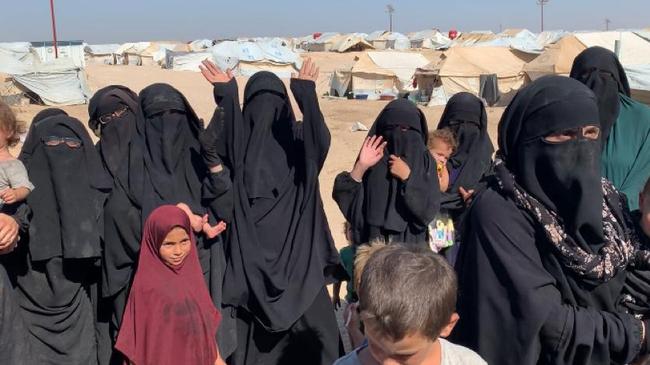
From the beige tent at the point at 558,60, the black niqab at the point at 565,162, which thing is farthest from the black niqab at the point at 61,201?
the beige tent at the point at 558,60

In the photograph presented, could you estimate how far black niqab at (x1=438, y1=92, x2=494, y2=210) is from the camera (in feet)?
12.6

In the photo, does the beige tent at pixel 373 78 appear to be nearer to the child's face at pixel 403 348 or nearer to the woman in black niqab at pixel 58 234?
the woman in black niqab at pixel 58 234

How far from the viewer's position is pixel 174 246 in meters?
2.89

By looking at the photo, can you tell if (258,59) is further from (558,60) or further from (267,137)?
(267,137)

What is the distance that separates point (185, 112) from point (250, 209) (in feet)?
1.93

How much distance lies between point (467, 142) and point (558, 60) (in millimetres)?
16559

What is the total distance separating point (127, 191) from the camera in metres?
3.09

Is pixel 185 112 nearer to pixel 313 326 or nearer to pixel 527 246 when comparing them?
pixel 313 326

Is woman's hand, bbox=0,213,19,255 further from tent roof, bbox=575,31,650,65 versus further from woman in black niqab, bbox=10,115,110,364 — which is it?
tent roof, bbox=575,31,650,65

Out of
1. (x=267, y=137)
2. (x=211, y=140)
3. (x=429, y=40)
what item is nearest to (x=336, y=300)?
(x=267, y=137)

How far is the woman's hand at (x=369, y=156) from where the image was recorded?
3242mm

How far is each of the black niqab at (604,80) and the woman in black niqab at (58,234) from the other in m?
2.28

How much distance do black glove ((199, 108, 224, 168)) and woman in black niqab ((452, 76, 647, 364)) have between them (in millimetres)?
1458

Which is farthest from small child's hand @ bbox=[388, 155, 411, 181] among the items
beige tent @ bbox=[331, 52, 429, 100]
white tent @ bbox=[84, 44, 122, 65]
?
white tent @ bbox=[84, 44, 122, 65]
